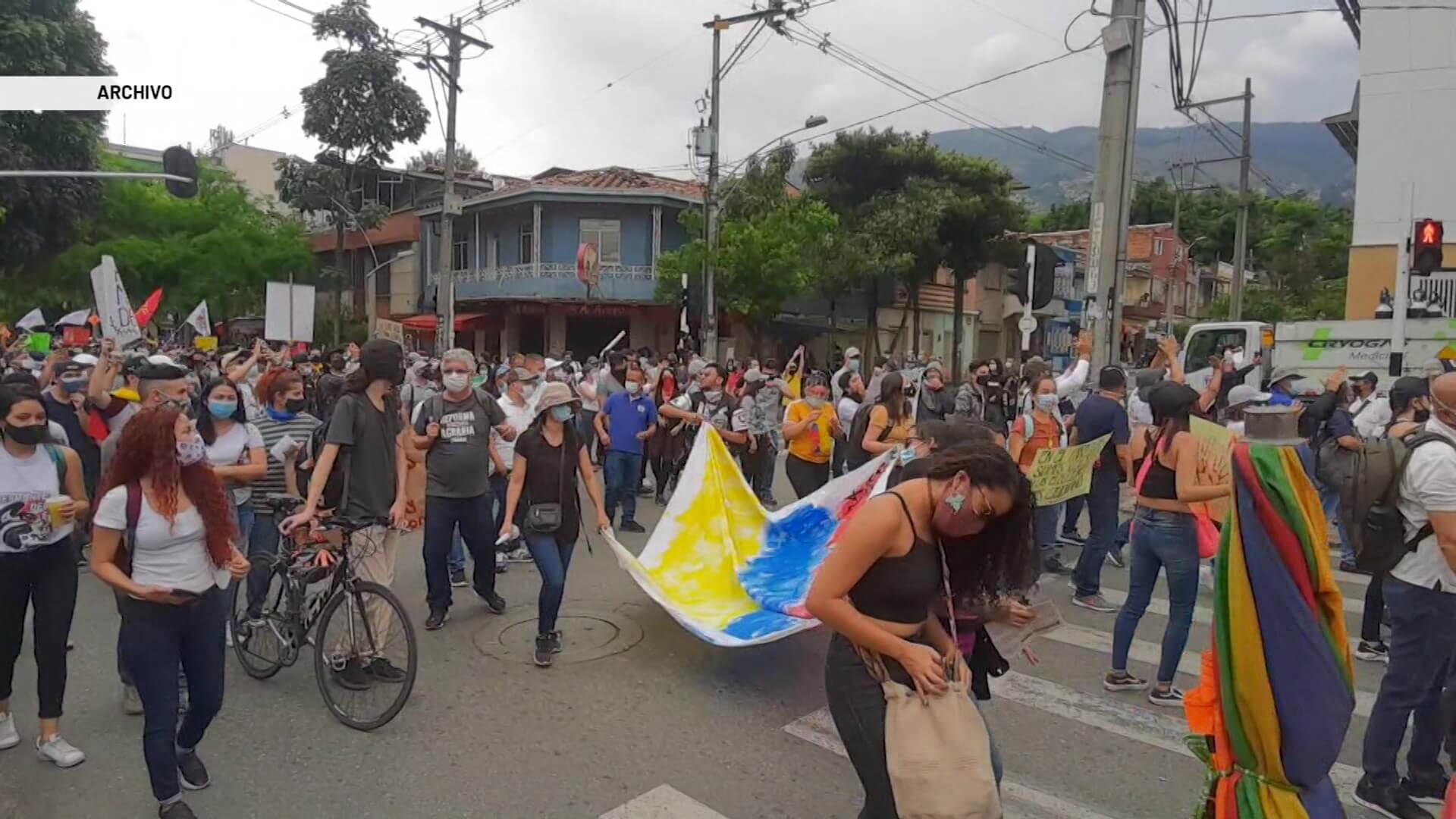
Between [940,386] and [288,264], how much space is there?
31.8m

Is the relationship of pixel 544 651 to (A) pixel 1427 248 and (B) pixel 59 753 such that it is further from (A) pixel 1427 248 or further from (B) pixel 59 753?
(A) pixel 1427 248

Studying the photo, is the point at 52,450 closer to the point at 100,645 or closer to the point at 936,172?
the point at 100,645

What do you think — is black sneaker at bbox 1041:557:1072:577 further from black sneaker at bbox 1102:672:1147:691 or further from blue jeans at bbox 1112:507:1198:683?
blue jeans at bbox 1112:507:1198:683

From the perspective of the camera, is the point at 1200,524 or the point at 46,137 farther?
the point at 46,137

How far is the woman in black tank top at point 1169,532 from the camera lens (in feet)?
17.0

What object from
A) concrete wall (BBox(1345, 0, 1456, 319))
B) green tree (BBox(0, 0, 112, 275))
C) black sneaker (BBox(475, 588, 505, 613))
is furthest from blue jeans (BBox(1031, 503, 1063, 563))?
green tree (BBox(0, 0, 112, 275))

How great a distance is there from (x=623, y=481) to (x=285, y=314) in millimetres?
7948

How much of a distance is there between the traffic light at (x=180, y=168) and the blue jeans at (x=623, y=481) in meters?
8.57

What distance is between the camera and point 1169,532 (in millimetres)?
5250

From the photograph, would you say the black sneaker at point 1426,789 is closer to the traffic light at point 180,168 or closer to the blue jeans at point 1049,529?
the blue jeans at point 1049,529

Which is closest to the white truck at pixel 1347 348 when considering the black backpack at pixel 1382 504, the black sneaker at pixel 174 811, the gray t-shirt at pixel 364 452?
the black backpack at pixel 1382 504

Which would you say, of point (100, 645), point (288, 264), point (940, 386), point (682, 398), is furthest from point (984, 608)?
point (288, 264)

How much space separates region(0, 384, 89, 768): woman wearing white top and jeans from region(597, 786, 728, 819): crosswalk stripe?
2.57m

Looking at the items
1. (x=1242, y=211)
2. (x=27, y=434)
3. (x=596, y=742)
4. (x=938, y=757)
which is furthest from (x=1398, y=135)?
(x=27, y=434)
